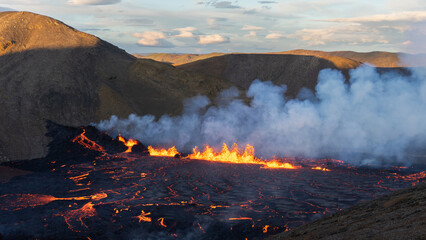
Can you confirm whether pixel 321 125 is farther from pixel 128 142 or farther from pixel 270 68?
pixel 270 68

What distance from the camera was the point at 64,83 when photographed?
76188 mm

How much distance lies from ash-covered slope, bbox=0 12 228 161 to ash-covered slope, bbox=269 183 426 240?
47.7 metres

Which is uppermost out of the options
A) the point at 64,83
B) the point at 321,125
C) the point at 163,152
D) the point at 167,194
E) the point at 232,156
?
the point at 64,83

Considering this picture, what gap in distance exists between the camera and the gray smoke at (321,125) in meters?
61.3

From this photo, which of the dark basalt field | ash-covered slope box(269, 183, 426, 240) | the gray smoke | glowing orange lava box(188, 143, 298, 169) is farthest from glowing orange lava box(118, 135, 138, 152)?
ash-covered slope box(269, 183, 426, 240)

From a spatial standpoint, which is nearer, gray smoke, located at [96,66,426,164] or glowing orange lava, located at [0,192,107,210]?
glowing orange lava, located at [0,192,107,210]

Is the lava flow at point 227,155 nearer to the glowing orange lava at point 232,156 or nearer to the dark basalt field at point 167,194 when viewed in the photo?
the glowing orange lava at point 232,156

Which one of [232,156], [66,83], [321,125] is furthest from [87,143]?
[321,125]

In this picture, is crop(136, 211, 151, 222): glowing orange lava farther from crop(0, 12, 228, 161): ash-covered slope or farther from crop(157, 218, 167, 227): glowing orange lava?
crop(0, 12, 228, 161): ash-covered slope

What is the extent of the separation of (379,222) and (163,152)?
153 feet

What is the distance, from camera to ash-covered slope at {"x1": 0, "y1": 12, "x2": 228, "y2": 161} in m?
64.7

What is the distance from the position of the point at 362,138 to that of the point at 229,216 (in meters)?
40.6

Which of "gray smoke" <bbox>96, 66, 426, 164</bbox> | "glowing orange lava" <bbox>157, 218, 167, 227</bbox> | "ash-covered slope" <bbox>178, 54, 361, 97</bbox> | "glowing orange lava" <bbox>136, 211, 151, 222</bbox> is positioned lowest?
"glowing orange lava" <bbox>136, 211, 151, 222</bbox>

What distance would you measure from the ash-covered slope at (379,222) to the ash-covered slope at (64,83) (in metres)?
47.7
